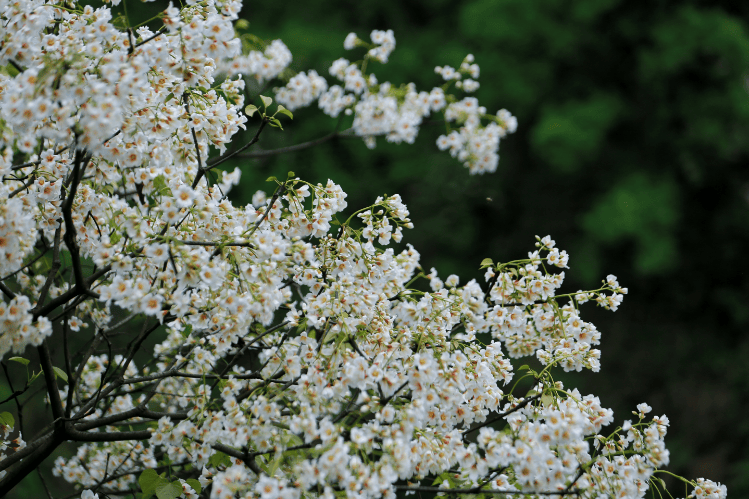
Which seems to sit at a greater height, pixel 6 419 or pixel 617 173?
pixel 617 173

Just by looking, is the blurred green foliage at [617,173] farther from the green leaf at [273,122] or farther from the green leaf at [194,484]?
Answer: the green leaf at [194,484]

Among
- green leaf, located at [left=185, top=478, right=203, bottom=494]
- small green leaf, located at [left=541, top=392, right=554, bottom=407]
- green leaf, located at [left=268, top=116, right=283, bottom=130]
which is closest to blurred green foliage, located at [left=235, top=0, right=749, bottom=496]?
green leaf, located at [left=268, top=116, right=283, bottom=130]

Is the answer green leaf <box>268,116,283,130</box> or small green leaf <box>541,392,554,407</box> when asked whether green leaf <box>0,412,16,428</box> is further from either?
small green leaf <box>541,392,554,407</box>

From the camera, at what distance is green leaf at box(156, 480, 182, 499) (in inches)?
74.1

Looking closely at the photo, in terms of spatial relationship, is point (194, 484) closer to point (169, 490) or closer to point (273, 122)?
point (169, 490)

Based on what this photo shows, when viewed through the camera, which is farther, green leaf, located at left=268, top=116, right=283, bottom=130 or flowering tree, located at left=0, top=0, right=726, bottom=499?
green leaf, located at left=268, top=116, right=283, bottom=130

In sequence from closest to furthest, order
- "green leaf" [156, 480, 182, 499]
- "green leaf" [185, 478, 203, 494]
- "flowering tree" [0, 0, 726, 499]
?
"flowering tree" [0, 0, 726, 499] < "green leaf" [156, 480, 182, 499] < "green leaf" [185, 478, 203, 494]

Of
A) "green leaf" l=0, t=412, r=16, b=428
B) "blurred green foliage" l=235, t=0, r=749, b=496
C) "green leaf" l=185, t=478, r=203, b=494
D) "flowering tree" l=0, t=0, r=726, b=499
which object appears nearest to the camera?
"flowering tree" l=0, t=0, r=726, b=499

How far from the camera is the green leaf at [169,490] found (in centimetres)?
188

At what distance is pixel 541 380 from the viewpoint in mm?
2090

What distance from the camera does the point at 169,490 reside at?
1.91 m

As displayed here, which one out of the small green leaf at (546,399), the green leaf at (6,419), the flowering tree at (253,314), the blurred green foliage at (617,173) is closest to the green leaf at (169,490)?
the flowering tree at (253,314)

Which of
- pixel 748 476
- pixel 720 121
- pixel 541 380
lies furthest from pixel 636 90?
pixel 541 380

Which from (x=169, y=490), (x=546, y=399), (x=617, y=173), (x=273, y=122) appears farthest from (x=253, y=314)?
(x=617, y=173)
